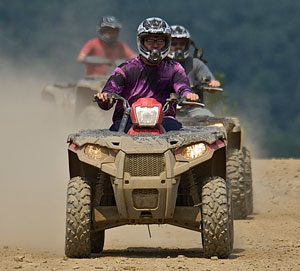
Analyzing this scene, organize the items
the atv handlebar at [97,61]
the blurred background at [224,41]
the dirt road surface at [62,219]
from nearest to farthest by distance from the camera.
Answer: the dirt road surface at [62,219] < the atv handlebar at [97,61] < the blurred background at [224,41]

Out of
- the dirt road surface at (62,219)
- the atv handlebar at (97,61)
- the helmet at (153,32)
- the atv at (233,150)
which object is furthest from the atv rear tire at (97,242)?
the atv handlebar at (97,61)

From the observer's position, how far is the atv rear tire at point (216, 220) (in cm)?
956

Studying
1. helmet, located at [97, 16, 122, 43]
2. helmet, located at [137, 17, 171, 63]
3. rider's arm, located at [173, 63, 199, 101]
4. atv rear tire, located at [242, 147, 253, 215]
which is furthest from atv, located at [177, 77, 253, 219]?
helmet, located at [97, 16, 122, 43]

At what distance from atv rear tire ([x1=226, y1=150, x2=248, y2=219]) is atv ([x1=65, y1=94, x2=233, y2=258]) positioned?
4.00 m

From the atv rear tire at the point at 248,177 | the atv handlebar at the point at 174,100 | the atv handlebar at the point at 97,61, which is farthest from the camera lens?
the atv handlebar at the point at 97,61

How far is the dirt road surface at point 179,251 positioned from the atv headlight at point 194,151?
2.65 ft

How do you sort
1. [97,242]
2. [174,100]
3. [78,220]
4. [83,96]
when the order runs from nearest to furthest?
[78,220] → [174,100] → [97,242] → [83,96]

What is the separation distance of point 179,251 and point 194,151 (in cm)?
133

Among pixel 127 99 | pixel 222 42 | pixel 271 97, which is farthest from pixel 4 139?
pixel 222 42

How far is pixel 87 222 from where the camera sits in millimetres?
9625

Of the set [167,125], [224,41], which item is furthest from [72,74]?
[167,125]

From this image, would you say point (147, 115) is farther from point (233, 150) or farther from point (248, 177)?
point (248, 177)

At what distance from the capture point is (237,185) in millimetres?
14000

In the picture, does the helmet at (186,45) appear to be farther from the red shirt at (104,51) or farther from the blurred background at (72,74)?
the red shirt at (104,51)
